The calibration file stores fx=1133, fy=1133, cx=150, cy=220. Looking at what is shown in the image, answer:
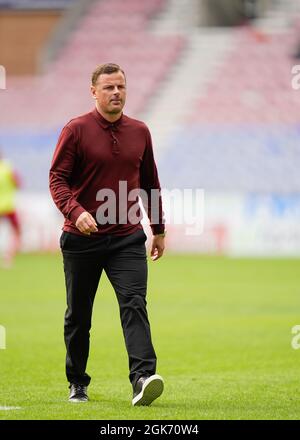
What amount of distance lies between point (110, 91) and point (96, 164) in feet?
1.70

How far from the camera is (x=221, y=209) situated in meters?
26.9

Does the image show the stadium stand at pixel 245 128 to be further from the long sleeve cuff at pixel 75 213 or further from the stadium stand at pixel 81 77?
the long sleeve cuff at pixel 75 213

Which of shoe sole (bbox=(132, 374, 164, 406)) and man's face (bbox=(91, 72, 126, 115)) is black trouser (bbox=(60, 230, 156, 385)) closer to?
shoe sole (bbox=(132, 374, 164, 406))

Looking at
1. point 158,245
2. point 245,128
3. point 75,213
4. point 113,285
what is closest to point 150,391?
point 113,285

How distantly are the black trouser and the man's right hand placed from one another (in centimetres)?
43

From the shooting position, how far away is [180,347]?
39.5 ft

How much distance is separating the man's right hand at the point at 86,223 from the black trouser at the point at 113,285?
17.0 inches

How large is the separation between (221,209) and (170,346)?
14941 millimetres

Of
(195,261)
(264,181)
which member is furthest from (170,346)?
(264,181)

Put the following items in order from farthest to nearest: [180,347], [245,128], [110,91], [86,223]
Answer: [245,128] → [180,347] → [110,91] → [86,223]

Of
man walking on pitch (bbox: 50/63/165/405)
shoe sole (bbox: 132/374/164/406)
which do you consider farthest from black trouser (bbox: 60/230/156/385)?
shoe sole (bbox: 132/374/164/406)

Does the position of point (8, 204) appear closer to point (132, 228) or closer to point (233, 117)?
point (233, 117)

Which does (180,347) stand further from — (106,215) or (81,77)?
(81,77)

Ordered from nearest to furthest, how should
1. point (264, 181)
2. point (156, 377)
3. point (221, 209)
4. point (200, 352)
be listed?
point (156, 377) < point (200, 352) < point (221, 209) < point (264, 181)
